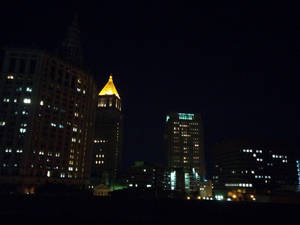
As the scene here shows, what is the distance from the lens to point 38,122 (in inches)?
6718

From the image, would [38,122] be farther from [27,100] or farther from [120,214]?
[120,214]

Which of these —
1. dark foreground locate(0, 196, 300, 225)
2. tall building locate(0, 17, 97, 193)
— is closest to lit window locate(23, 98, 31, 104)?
tall building locate(0, 17, 97, 193)

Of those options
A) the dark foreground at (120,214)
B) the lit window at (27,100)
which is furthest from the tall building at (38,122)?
the dark foreground at (120,214)

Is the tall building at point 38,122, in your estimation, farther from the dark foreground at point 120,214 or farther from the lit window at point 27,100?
the dark foreground at point 120,214

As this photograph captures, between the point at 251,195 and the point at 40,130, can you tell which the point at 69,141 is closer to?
the point at 40,130

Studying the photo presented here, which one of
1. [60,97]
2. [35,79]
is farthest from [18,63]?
[60,97]

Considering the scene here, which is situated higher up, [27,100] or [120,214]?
[27,100]

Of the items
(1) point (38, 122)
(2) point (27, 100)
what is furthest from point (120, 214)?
(2) point (27, 100)

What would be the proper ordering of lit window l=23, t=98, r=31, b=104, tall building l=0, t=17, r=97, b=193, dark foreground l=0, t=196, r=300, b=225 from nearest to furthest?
dark foreground l=0, t=196, r=300, b=225 < tall building l=0, t=17, r=97, b=193 < lit window l=23, t=98, r=31, b=104

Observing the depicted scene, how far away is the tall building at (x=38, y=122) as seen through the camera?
159m

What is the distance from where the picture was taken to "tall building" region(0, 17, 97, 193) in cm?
15900

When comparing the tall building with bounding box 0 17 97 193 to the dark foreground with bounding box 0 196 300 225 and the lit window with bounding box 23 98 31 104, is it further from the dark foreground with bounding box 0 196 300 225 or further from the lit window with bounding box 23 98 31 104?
the dark foreground with bounding box 0 196 300 225

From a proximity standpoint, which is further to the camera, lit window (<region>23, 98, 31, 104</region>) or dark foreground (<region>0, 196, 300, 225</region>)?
lit window (<region>23, 98, 31, 104</region>)

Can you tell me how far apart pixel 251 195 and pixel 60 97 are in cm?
13450
